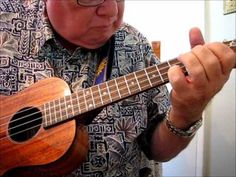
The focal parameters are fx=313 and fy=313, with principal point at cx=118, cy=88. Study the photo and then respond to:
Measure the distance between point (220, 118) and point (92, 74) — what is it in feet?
2.48

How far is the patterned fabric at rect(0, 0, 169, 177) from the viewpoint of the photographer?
2.59 feet

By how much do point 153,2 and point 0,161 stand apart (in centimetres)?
110

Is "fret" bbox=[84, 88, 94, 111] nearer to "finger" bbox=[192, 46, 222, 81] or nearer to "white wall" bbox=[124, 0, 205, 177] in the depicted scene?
"finger" bbox=[192, 46, 222, 81]

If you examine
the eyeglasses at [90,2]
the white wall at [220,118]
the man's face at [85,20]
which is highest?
the eyeglasses at [90,2]

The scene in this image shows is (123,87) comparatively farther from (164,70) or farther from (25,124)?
(25,124)

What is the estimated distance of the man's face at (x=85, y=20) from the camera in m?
0.75

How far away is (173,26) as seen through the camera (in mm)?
1491

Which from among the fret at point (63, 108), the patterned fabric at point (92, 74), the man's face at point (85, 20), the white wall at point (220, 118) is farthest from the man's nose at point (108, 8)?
the white wall at point (220, 118)

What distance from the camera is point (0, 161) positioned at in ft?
2.35

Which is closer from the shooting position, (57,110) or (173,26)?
(57,110)

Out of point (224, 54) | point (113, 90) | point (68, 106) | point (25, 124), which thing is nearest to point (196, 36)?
point (224, 54)

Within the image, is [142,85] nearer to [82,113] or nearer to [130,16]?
[82,113]

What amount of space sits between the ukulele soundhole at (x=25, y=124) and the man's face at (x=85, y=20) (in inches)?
8.6

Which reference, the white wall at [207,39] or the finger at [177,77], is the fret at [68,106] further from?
the white wall at [207,39]
